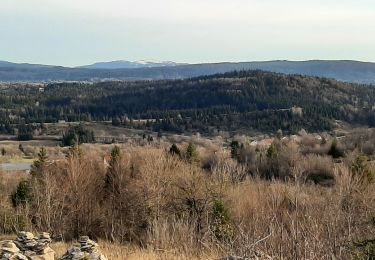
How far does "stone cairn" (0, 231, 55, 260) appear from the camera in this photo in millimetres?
8055

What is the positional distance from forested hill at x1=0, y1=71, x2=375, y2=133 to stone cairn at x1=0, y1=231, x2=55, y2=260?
98.3m

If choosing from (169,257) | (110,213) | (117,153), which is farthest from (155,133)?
(169,257)

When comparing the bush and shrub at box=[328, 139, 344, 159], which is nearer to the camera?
the bush

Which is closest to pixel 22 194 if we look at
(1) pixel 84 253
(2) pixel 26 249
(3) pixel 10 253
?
(2) pixel 26 249

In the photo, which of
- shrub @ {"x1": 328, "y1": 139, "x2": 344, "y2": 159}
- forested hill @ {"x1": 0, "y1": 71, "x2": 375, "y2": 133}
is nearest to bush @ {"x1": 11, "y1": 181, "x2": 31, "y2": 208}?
shrub @ {"x1": 328, "y1": 139, "x2": 344, "y2": 159}

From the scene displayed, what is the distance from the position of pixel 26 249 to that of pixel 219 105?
134 m

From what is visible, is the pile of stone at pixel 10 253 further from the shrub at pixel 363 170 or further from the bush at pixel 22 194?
the shrub at pixel 363 170

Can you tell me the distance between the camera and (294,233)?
23.4 feet

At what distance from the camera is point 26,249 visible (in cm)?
884

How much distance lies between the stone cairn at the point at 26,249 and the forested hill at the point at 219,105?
98.3 meters

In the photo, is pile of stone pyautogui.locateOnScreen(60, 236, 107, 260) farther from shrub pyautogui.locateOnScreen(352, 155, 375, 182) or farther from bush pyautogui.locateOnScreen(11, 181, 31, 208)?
shrub pyautogui.locateOnScreen(352, 155, 375, 182)

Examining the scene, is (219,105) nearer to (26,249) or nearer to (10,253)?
(26,249)

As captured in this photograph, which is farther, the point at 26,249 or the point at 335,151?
the point at 335,151

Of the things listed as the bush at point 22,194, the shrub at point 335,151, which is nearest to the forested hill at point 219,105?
the shrub at point 335,151
